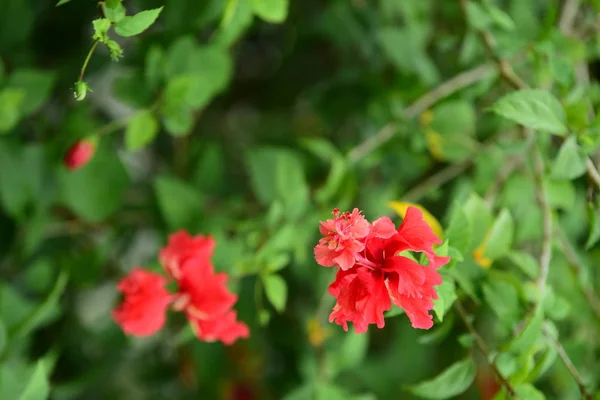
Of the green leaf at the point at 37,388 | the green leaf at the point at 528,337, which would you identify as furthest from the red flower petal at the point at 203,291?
the green leaf at the point at 528,337

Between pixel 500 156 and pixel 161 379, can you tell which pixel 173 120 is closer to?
pixel 500 156

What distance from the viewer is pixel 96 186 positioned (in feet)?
2.45

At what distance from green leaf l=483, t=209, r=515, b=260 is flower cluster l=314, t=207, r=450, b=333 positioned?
0.17 metres

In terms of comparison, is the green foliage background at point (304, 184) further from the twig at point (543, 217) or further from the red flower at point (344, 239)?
the red flower at point (344, 239)

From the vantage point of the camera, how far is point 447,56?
0.95 m

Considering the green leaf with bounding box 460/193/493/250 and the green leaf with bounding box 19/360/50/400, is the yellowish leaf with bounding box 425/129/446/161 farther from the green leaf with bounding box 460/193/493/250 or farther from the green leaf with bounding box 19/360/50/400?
the green leaf with bounding box 19/360/50/400

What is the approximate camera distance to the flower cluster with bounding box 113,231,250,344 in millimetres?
543

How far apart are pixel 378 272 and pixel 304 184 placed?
1.27 feet

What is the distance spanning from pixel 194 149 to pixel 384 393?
456 mm

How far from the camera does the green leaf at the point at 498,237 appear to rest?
546 millimetres

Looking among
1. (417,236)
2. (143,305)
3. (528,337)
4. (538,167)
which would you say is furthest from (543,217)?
(143,305)

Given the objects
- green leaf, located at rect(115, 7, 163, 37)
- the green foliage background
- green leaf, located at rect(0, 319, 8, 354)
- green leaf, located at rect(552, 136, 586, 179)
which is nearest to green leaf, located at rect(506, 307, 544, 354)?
the green foliage background

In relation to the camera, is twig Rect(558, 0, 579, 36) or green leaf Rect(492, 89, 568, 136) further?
twig Rect(558, 0, 579, 36)

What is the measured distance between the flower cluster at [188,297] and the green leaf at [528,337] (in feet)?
0.71
